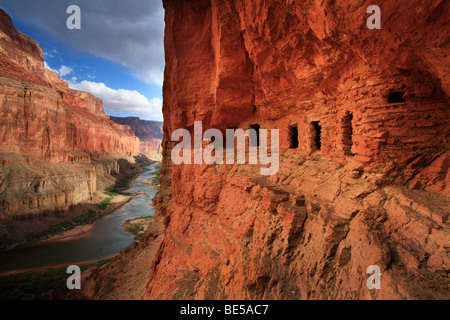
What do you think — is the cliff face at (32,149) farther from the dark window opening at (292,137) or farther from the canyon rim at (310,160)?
the dark window opening at (292,137)

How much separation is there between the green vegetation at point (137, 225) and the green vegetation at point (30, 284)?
29.6ft

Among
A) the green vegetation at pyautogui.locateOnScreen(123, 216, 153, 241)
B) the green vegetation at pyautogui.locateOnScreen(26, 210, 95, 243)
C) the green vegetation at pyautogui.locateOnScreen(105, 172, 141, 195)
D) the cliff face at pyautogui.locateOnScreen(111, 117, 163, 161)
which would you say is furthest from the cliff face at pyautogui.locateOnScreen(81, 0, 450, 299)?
the cliff face at pyautogui.locateOnScreen(111, 117, 163, 161)

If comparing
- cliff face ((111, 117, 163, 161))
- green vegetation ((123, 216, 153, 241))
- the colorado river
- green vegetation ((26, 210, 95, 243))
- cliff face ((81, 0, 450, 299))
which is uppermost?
cliff face ((111, 117, 163, 161))

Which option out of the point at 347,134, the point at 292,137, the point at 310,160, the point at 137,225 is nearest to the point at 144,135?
the point at 137,225

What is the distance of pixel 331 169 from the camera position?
5590mm

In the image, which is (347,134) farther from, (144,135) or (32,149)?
(144,135)

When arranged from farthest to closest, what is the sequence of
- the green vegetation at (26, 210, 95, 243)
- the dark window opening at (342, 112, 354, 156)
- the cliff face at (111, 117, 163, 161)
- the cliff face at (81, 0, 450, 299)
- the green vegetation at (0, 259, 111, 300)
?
the cliff face at (111, 117, 163, 161) → the green vegetation at (26, 210, 95, 243) → the green vegetation at (0, 259, 111, 300) → the dark window opening at (342, 112, 354, 156) → the cliff face at (81, 0, 450, 299)

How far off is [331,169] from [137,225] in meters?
29.1

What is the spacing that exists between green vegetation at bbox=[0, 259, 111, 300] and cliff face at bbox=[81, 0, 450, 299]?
11.3m

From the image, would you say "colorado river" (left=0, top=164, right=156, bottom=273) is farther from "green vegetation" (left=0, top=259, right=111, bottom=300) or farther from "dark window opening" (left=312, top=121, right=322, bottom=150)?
"dark window opening" (left=312, top=121, right=322, bottom=150)

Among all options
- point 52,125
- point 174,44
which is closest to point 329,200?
point 174,44

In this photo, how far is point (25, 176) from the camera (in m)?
26.6

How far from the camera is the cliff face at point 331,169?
3240 millimetres

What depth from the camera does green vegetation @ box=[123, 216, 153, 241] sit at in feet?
86.7
